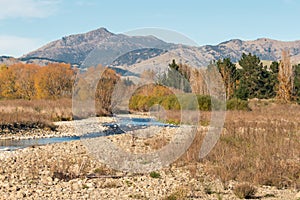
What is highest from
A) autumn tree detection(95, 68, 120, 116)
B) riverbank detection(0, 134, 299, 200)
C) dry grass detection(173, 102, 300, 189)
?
autumn tree detection(95, 68, 120, 116)

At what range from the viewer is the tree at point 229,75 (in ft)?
199

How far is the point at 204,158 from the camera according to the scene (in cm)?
1658

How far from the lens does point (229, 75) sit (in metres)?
62.3

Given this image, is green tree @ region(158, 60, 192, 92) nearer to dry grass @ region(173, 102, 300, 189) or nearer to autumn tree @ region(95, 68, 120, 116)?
autumn tree @ region(95, 68, 120, 116)

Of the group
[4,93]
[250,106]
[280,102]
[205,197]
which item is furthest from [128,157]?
[4,93]

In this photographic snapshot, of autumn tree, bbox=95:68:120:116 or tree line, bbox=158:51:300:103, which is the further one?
tree line, bbox=158:51:300:103

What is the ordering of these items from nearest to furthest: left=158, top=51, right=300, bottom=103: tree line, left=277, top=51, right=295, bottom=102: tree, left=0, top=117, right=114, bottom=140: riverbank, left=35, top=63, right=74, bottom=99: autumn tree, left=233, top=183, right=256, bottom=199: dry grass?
left=233, top=183, right=256, bottom=199: dry grass, left=0, top=117, right=114, bottom=140: riverbank, left=277, top=51, right=295, bottom=102: tree, left=158, top=51, right=300, bottom=103: tree line, left=35, top=63, right=74, bottom=99: autumn tree

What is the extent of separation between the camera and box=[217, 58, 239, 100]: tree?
60.7m

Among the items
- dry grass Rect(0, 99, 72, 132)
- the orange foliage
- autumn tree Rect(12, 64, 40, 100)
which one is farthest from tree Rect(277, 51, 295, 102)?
autumn tree Rect(12, 64, 40, 100)

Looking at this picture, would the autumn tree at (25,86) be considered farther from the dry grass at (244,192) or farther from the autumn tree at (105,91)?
the dry grass at (244,192)

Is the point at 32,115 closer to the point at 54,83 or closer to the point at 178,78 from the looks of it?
the point at 178,78

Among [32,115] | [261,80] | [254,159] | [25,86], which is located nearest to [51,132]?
[32,115]

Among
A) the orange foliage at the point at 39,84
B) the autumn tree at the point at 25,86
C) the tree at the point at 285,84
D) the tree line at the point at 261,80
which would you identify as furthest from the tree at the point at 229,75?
the autumn tree at the point at 25,86

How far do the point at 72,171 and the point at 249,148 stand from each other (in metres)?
7.38
